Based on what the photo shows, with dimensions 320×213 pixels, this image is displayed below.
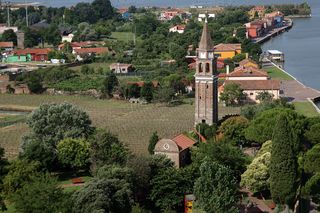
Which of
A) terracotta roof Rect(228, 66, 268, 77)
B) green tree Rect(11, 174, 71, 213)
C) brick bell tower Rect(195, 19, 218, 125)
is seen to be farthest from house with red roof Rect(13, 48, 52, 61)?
green tree Rect(11, 174, 71, 213)

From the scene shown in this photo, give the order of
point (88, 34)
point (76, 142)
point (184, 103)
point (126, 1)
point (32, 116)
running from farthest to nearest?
point (126, 1), point (88, 34), point (184, 103), point (32, 116), point (76, 142)

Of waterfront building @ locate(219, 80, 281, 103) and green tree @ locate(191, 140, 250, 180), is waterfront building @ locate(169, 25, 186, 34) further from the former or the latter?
green tree @ locate(191, 140, 250, 180)

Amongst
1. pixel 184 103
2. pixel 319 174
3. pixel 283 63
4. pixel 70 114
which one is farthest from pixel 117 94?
pixel 319 174

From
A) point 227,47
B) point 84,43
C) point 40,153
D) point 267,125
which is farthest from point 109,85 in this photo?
point 84,43

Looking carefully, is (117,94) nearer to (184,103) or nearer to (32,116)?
(184,103)

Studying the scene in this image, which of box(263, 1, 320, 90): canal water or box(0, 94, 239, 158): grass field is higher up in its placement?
box(263, 1, 320, 90): canal water

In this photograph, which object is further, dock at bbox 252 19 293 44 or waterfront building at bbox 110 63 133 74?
dock at bbox 252 19 293 44

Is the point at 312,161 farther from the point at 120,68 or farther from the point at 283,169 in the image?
the point at 120,68
